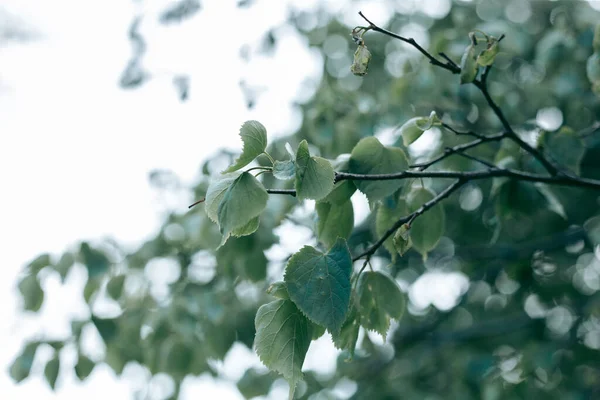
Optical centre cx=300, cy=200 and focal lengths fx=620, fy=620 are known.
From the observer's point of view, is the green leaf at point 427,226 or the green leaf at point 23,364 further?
the green leaf at point 23,364

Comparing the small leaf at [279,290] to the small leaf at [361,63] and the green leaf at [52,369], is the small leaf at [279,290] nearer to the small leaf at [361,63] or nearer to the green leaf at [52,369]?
the small leaf at [361,63]

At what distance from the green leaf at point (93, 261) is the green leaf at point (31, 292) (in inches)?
6.5

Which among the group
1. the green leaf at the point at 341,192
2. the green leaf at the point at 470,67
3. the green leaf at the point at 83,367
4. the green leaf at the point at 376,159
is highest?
the green leaf at the point at 470,67

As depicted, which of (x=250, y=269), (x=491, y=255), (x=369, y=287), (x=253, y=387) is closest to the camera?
(x=369, y=287)

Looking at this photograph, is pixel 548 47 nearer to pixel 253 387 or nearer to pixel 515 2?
pixel 515 2

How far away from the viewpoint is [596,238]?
5.49 ft

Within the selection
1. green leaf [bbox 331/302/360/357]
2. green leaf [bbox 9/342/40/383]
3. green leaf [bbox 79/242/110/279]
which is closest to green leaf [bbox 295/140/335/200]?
green leaf [bbox 331/302/360/357]

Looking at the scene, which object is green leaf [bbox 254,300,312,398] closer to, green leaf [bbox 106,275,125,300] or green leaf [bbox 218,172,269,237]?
green leaf [bbox 218,172,269,237]

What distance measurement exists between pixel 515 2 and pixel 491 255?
137cm

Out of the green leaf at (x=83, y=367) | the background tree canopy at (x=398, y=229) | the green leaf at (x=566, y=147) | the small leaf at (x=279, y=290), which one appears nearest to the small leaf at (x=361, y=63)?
the background tree canopy at (x=398, y=229)

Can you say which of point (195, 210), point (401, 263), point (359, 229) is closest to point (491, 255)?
point (401, 263)

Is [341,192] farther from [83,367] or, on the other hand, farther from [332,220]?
[83,367]

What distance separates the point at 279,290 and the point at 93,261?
3.71 ft

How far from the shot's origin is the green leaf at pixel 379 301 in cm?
106
